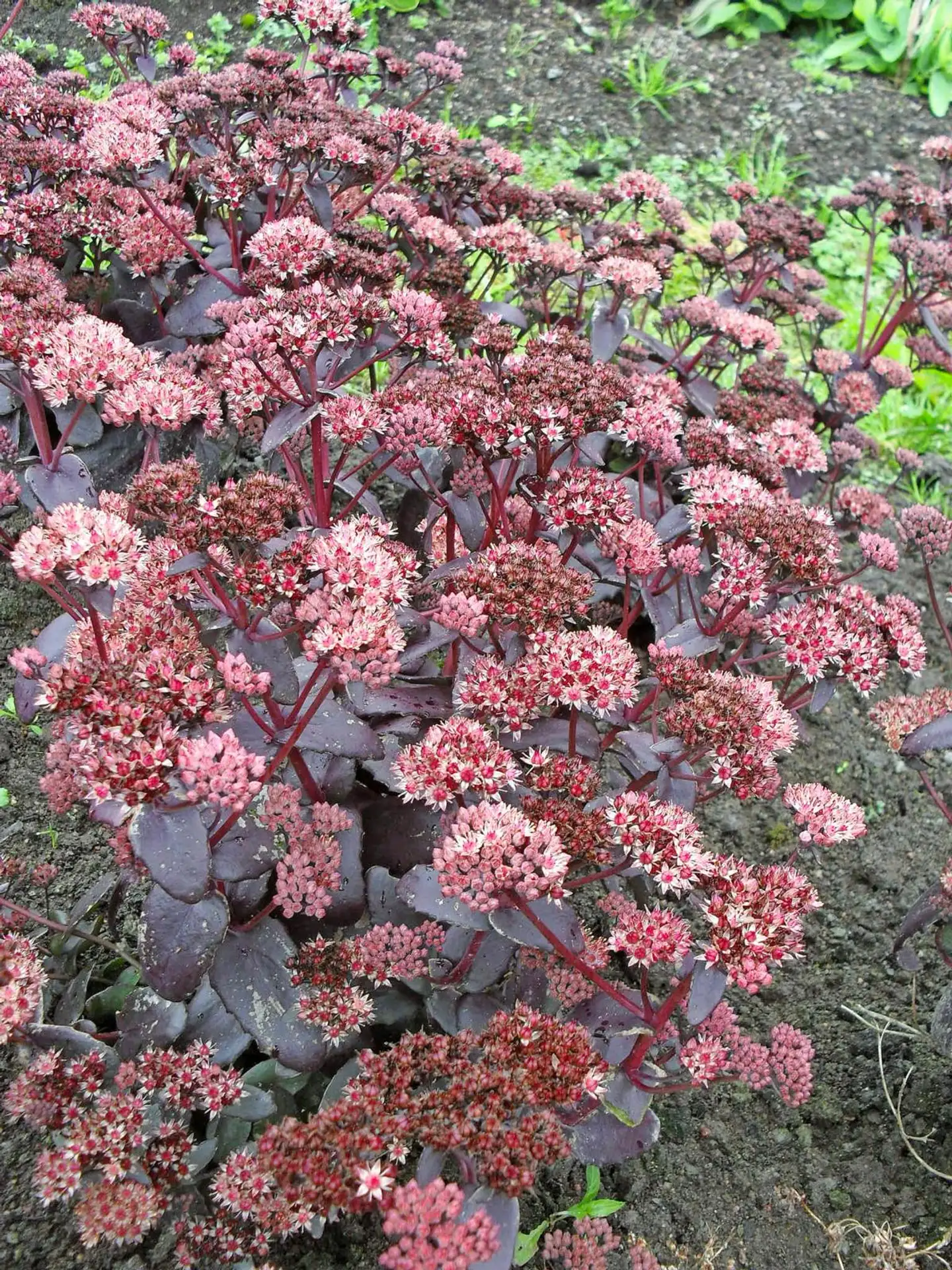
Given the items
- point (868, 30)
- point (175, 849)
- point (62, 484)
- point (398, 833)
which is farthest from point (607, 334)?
point (868, 30)

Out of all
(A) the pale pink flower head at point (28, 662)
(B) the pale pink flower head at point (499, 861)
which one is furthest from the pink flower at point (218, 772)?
(A) the pale pink flower head at point (28, 662)

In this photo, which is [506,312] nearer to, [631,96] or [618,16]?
[631,96]

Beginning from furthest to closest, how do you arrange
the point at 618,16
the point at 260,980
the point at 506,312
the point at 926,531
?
the point at 618,16 < the point at 506,312 < the point at 926,531 < the point at 260,980

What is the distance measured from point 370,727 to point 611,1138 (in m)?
0.91

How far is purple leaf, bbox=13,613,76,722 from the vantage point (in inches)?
92.3

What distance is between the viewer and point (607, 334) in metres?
3.22

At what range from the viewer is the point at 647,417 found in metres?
2.51

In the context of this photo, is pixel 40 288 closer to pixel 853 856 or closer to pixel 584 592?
pixel 584 592

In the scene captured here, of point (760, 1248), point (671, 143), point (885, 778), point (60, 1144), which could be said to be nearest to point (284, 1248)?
point (60, 1144)

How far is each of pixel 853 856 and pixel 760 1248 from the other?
4.29 feet

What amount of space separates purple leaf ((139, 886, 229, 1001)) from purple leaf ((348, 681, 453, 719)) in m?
0.49

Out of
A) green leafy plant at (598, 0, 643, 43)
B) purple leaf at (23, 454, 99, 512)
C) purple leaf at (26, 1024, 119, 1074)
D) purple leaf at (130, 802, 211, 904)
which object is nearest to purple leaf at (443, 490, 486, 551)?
purple leaf at (23, 454, 99, 512)

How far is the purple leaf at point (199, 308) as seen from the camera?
298 cm

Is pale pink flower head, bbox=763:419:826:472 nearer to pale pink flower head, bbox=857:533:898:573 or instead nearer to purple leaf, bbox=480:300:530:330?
pale pink flower head, bbox=857:533:898:573
